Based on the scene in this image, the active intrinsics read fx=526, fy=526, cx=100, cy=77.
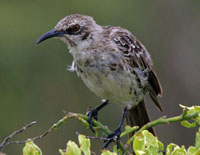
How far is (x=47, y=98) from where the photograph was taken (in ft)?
37.9

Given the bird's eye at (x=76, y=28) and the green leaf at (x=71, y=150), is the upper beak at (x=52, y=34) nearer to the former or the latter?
the bird's eye at (x=76, y=28)

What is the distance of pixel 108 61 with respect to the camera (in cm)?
585

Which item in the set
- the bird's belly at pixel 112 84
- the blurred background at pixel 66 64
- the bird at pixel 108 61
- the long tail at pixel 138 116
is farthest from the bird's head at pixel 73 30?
the blurred background at pixel 66 64

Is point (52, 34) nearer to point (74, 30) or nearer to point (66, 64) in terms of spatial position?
point (74, 30)

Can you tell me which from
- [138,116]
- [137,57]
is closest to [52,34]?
[137,57]

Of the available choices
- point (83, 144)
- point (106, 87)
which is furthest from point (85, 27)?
point (83, 144)

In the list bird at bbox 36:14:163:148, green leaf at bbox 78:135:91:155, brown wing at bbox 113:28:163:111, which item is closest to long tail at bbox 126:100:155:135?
bird at bbox 36:14:163:148

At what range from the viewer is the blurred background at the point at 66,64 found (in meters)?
10.9

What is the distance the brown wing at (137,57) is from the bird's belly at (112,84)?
8.5 inches

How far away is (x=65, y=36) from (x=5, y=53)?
5.32 m

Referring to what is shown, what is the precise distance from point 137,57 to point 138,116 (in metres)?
0.76

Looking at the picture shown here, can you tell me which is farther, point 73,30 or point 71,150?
point 73,30

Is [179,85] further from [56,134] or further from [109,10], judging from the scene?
[56,134]

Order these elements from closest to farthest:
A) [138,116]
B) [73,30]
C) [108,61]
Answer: [73,30]
[108,61]
[138,116]
